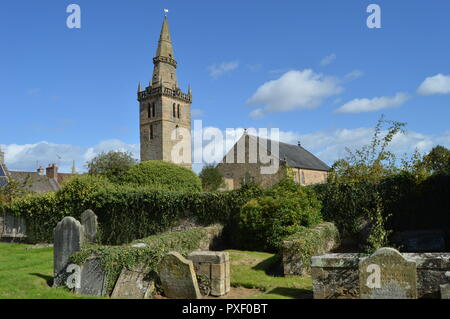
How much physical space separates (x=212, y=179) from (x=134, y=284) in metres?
29.9

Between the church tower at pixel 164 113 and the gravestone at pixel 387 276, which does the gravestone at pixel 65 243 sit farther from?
the church tower at pixel 164 113

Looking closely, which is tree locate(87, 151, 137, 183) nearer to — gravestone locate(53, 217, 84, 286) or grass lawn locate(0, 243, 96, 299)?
grass lawn locate(0, 243, 96, 299)

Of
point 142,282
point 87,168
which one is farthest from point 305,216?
point 87,168

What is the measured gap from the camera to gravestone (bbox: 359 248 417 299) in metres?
6.00

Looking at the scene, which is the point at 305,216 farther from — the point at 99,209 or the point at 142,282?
the point at 99,209

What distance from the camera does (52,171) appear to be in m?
46.1

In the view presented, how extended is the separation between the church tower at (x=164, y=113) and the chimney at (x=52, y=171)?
10966 millimetres

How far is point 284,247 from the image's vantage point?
9266 millimetres

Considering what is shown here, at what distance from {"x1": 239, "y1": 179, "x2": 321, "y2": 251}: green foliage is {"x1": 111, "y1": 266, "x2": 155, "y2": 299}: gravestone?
5.18 metres

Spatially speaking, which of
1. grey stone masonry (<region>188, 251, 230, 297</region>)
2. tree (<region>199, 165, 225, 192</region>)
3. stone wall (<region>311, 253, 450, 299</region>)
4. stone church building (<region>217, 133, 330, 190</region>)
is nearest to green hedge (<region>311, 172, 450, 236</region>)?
stone wall (<region>311, 253, 450, 299</region>)

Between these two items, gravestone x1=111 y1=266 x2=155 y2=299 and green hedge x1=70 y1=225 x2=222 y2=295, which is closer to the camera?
gravestone x1=111 y1=266 x2=155 y2=299

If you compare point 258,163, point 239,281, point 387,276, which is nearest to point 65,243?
point 239,281

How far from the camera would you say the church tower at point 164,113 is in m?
48.3

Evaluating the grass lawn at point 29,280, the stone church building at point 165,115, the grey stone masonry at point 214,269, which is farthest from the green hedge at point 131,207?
the stone church building at point 165,115
